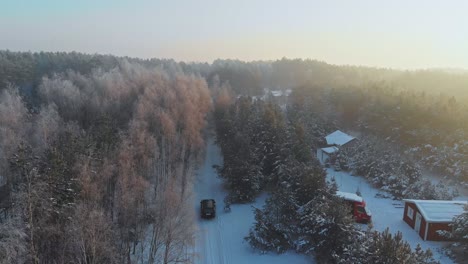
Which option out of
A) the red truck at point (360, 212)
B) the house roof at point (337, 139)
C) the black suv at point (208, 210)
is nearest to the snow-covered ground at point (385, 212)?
the red truck at point (360, 212)

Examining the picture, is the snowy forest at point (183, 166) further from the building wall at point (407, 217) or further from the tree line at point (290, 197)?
the building wall at point (407, 217)

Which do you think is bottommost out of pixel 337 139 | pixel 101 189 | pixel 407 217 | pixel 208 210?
pixel 208 210

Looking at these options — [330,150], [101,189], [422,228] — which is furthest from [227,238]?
[330,150]

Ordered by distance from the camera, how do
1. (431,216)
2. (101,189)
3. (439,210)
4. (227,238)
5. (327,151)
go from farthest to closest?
(327,151) → (227,238) → (439,210) → (431,216) → (101,189)

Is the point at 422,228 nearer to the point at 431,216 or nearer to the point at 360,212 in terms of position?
the point at 431,216

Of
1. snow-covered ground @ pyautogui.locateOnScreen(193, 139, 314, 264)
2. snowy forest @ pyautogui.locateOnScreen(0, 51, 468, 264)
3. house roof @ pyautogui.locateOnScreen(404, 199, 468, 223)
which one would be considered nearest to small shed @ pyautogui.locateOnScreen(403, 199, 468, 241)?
house roof @ pyautogui.locateOnScreen(404, 199, 468, 223)

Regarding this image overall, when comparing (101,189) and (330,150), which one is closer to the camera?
(101,189)

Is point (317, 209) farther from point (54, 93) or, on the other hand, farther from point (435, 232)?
point (54, 93)
